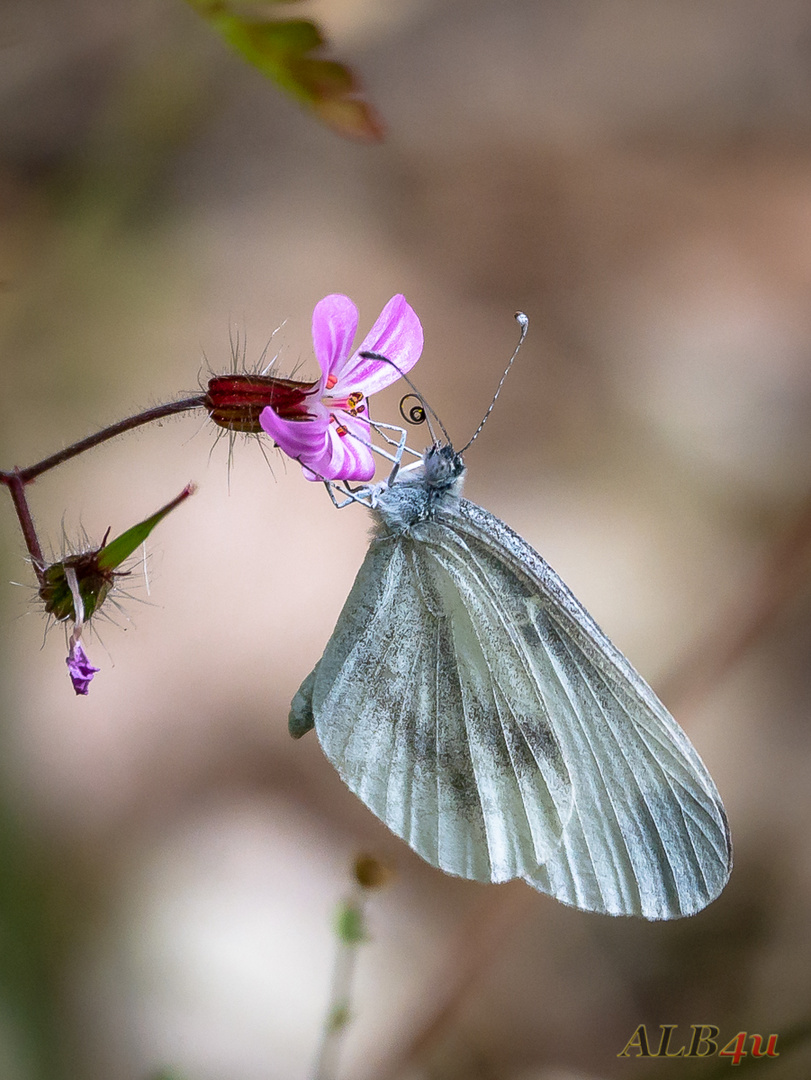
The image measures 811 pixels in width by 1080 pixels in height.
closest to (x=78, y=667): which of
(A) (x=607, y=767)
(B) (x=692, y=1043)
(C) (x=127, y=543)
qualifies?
(C) (x=127, y=543)

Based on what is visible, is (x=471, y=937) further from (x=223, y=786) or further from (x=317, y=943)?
(x=223, y=786)

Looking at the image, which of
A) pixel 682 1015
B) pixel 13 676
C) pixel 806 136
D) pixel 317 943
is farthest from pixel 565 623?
pixel 806 136

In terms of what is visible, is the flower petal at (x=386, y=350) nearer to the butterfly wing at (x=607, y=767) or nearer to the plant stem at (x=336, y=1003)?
the butterfly wing at (x=607, y=767)

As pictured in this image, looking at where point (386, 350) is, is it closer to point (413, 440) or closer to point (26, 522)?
point (26, 522)

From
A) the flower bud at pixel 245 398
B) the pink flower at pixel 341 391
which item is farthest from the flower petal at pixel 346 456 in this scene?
the flower bud at pixel 245 398

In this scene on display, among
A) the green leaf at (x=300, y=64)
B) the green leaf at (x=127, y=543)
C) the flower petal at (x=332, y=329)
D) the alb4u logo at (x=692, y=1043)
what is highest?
the green leaf at (x=300, y=64)

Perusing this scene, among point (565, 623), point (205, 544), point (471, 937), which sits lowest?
point (471, 937)

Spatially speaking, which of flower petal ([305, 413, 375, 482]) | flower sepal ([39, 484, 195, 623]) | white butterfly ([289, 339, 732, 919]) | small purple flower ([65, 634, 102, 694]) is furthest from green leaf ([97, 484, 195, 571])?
white butterfly ([289, 339, 732, 919])

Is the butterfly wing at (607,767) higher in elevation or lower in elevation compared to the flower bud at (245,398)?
lower
